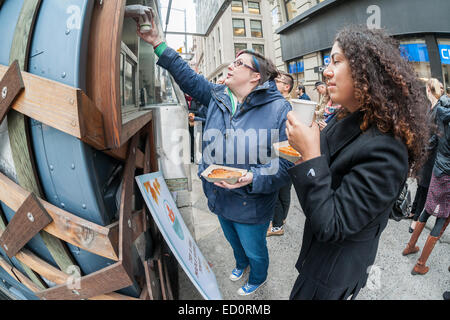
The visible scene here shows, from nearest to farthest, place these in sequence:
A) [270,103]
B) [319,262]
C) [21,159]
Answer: [21,159], [319,262], [270,103]

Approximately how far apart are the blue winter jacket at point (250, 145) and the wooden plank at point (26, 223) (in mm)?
1292

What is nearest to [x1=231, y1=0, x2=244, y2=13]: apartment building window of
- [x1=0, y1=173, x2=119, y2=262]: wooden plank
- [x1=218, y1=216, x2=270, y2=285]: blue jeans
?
[x1=218, y1=216, x2=270, y2=285]: blue jeans

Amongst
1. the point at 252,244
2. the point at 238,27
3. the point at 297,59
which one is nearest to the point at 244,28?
the point at 238,27

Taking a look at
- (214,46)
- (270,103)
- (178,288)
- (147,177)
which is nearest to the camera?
(147,177)

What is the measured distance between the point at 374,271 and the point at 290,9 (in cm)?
1406

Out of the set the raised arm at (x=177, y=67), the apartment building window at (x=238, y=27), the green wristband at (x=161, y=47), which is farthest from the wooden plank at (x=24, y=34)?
the apartment building window at (x=238, y=27)

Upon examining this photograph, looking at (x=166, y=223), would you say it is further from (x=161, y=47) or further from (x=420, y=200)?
(x=420, y=200)

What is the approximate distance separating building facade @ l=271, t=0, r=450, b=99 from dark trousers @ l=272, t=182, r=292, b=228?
259 cm

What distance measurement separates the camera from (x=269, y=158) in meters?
2.00

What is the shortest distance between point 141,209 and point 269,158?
112 cm

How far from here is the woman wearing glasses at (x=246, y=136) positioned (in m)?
1.94

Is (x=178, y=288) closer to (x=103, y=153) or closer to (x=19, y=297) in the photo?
(x=19, y=297)
